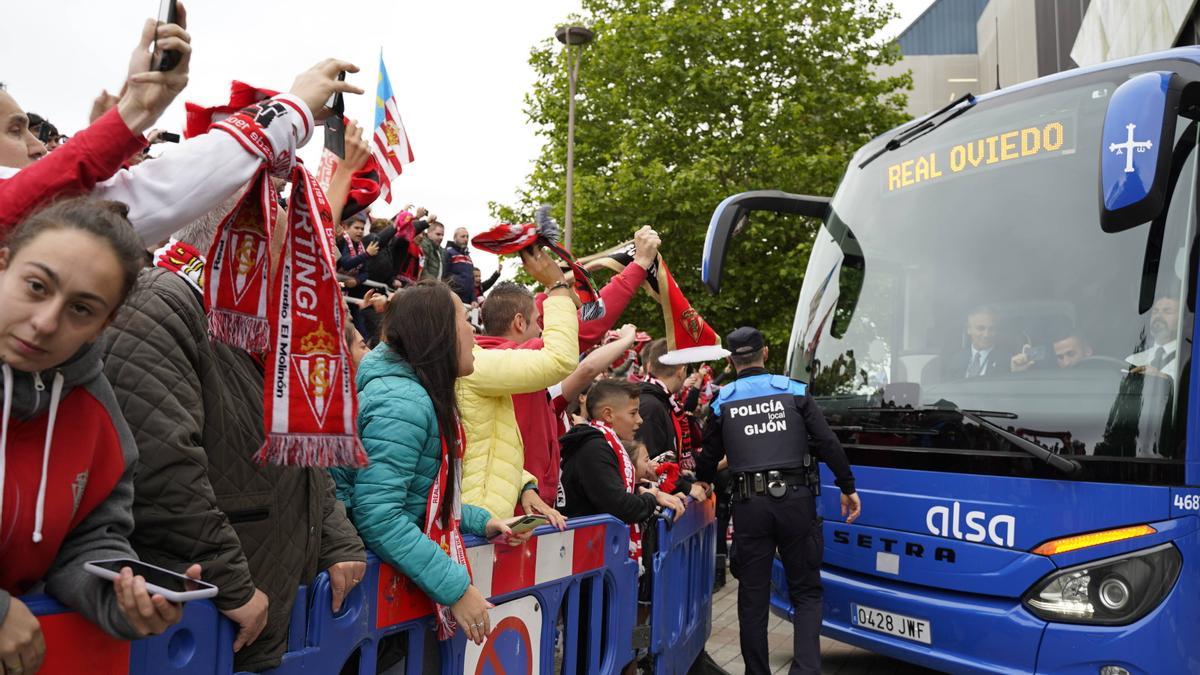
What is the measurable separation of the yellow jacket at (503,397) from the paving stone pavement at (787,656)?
3233 millimetres

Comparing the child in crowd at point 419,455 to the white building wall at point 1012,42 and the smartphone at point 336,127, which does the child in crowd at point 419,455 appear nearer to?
the smartphone at point 336,127

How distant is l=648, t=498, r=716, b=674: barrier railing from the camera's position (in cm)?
482

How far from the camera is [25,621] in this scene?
64.7 inches

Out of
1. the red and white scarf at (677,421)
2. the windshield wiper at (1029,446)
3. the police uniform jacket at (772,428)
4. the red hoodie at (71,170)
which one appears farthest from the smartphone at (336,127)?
the red and white scarf at (677,421)

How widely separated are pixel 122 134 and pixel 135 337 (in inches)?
16.4

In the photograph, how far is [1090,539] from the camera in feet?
14.4

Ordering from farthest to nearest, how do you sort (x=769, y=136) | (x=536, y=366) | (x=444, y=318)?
(x=769, y=136) < (x=536, y=366) < (x=444, y=318)

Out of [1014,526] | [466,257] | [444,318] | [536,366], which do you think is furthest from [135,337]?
[466,257]

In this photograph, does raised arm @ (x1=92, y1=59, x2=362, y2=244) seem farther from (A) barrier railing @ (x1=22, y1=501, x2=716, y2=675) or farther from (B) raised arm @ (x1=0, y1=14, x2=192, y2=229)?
(A) barrier railing @ (x1=22, y1=501, x2=716, y2=675)

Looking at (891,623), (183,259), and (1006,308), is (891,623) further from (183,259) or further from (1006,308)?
(183,259)

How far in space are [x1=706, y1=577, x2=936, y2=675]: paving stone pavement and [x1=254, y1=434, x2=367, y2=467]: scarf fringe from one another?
15.1 ft

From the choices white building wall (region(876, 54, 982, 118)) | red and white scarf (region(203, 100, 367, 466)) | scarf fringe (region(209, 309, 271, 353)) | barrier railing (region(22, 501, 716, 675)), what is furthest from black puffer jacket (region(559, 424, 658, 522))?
white building wall (region(876, 54, 982, 118))

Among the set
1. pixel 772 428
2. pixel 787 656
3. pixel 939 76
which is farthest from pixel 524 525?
pixel 939 76

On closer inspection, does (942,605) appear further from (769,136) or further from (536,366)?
(769,136)
